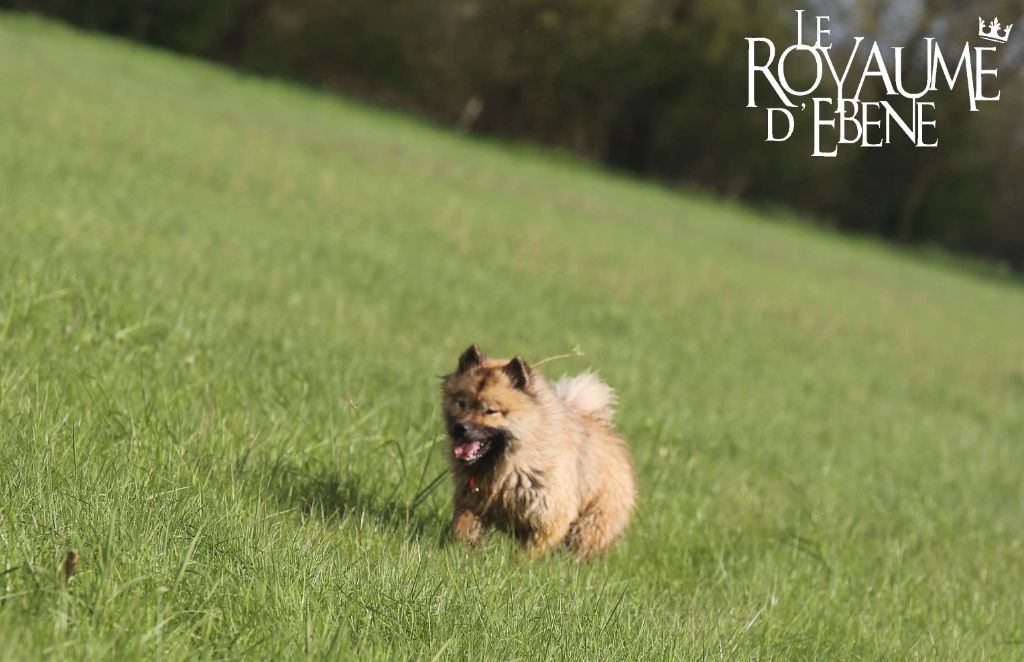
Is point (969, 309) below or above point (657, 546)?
above

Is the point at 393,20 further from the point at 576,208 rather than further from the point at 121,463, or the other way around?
the point at 121,463

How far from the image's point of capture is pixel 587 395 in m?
5.33

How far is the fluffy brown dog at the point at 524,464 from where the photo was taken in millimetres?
4410

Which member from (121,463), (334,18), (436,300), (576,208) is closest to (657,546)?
(121,463)

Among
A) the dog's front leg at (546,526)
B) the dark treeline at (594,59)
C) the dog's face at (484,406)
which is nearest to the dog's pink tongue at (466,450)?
the dog's face at (484,406)

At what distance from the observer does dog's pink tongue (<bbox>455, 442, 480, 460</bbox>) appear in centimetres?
436

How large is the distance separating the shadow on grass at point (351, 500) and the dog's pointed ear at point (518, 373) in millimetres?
593

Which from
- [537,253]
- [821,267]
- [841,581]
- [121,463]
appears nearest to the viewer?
[121,463]

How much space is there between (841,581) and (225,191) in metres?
10.4

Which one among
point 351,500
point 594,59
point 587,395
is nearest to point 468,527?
point 351,500

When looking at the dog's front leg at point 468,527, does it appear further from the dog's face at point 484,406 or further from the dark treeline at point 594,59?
the dark treeline at point 594,59

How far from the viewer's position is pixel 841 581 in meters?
5.36

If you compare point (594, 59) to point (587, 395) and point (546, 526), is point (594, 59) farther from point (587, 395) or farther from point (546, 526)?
point (546, 526)

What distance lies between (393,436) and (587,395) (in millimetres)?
1123
